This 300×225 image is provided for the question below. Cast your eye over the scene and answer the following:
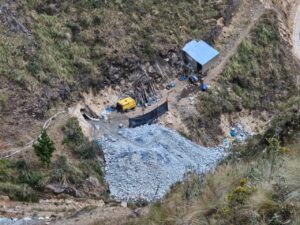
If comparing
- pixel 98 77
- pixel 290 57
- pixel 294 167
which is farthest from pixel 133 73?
pixel 294 167

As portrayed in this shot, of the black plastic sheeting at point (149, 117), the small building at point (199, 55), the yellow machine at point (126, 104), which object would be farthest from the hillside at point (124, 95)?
the small building at point (199, 55)

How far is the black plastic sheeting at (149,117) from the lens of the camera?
3316 centimetres

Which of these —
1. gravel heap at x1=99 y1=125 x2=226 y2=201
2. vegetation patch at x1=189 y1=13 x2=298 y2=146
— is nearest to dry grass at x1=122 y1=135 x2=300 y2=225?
gravel heap at x1=99 y1=125 x2=226 y2=201

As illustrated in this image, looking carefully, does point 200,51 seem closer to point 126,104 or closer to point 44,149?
point 126,104

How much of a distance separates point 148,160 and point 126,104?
24.4ft

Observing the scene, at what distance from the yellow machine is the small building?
6.14 metres

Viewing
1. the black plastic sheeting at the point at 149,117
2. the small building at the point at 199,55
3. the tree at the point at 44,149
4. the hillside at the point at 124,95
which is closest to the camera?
the hillside at the point at 124,95

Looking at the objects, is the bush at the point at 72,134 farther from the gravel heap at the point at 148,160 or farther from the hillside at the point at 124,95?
the gravel heap at the point at 148,160

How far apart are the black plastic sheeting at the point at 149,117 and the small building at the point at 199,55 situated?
4779 millimetres

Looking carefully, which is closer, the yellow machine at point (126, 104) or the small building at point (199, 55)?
the yellow machine at point (126, 104)

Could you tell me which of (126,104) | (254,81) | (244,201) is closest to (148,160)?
(126,104)

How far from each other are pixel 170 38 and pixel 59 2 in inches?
341

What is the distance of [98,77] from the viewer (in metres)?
34.9

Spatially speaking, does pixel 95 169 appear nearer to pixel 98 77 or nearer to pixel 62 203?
pixel 62 203
